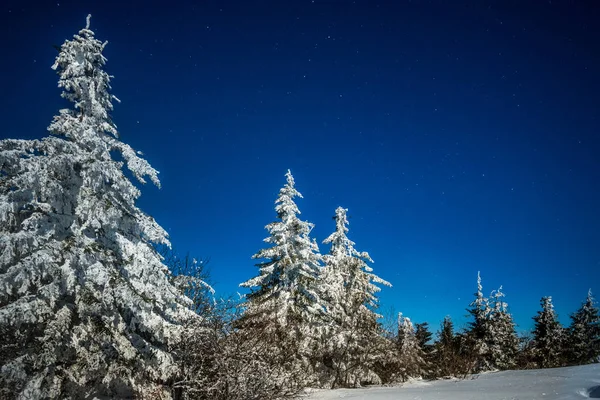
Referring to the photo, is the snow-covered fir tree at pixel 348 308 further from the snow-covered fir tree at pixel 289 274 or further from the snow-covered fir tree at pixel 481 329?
the snow-covered fir tree at pixel 481 329

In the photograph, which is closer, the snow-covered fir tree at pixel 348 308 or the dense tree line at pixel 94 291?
the dense tree line at pixel 94 291

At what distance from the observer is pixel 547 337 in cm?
3881

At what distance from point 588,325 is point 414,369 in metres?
32.5

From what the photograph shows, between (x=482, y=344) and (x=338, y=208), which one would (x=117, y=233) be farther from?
(x=482, y=344)

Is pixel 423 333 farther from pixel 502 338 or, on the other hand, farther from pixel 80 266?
pixel 80 266

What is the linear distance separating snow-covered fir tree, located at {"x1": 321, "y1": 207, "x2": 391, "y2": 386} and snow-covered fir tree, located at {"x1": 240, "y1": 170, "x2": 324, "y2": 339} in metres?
1.07

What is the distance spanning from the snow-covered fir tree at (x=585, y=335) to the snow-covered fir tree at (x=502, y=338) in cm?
902

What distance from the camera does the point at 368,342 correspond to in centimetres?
2044

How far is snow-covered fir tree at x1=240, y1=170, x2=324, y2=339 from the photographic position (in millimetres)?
18723

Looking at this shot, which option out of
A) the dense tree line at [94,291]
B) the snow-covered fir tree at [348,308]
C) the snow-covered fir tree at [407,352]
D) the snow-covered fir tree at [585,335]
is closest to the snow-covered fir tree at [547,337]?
the snow-covered fir tree at [585,335]

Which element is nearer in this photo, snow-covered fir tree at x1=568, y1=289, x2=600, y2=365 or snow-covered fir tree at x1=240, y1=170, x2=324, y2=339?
snow-covered fir tree at x1=240, y1=170, x2=324, y2=339

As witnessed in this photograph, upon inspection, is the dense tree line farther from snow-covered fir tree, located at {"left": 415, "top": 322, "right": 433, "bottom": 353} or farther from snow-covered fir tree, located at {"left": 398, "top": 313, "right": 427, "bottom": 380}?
snow-covered fir tree, located at {"left": 415, "top": 322, "right": 433, "bottom": 353}

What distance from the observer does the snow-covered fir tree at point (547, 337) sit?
37688 mm

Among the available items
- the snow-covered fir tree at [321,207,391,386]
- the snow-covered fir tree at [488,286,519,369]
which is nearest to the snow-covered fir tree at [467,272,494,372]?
the snow-covered fir tree at [488,286,519,369]
